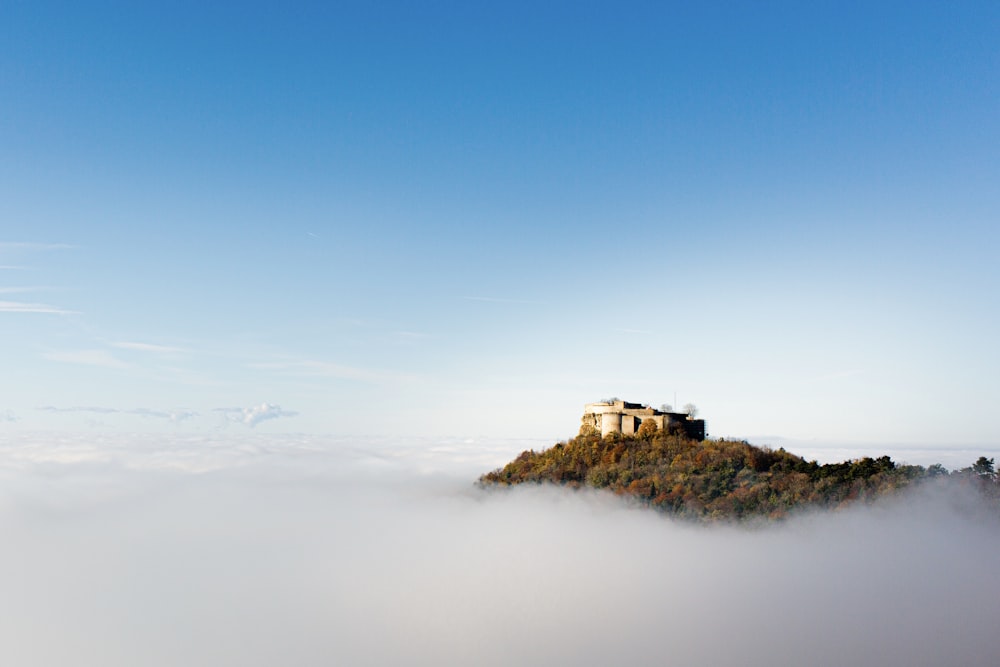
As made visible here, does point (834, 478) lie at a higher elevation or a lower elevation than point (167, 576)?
higher

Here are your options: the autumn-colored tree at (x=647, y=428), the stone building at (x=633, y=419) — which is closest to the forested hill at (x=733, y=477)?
the autumn-colored tree at (x=647, y=428)

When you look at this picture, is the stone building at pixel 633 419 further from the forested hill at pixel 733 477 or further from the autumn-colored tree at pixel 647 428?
the forested hill at pixel 733 477

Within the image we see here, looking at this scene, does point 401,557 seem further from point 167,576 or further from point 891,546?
point 891,546

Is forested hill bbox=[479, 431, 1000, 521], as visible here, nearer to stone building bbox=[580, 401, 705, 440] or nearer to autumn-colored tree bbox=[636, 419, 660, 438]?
autumn-colored tree bbox=[636, 419, 660, 438]

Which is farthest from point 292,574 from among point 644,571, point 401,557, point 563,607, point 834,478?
point 834,478

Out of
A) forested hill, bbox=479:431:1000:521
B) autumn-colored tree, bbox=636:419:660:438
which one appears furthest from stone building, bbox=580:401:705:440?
forested hill, bbox=479:431:1000:521

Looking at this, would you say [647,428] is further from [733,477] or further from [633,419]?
[733,477]

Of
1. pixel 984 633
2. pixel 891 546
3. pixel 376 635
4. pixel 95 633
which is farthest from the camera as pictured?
pixel 95 633
